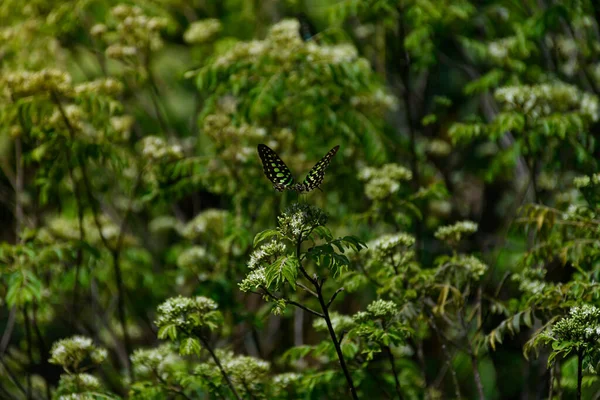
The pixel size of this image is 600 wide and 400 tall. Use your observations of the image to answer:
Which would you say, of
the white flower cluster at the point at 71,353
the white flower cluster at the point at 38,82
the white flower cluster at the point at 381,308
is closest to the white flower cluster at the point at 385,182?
the white flower cluster at the point at 381,308

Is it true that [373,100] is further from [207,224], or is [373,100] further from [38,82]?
[38,82]

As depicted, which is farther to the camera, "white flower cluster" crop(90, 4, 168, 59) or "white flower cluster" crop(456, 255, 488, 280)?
"white flower cluster" crop(90, 4, 168, 59)

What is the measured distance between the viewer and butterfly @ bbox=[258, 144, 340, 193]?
3.97m

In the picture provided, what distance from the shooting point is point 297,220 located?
3174mm

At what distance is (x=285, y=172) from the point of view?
418 centimetres

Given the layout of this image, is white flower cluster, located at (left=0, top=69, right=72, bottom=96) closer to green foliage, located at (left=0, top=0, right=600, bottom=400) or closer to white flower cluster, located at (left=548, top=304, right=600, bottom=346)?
green foliage, located at (left=0, top=0, right=600, bottom=400)

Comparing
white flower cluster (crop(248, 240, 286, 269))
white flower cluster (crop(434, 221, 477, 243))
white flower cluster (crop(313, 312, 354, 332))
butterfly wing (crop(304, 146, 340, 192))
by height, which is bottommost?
white flower cluster (crop(313, 312, 354, 332))

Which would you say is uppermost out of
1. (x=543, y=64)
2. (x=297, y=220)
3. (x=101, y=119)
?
(x=543, y=64)

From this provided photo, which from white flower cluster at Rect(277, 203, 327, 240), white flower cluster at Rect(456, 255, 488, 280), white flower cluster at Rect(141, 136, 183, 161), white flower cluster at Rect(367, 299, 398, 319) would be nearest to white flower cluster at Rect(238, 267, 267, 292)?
white flower cluster at Rect(277, 203, 327, 240)

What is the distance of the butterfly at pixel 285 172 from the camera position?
397cm

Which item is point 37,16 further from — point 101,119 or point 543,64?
point 543,64

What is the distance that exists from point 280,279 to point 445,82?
799 cm

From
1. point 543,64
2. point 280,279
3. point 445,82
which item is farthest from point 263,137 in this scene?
point 445,82

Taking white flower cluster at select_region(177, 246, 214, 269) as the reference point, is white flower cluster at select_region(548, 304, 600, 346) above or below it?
below
